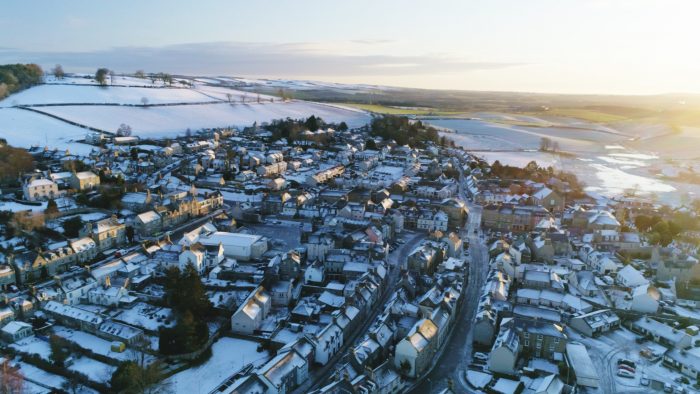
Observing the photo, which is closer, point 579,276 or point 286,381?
point 286,381

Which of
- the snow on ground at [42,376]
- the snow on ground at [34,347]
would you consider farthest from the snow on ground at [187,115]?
the snow on ground at [42,376]

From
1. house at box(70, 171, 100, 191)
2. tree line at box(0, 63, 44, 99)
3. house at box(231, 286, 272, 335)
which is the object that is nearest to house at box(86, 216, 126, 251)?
house at box(70, 171, 100, 191)

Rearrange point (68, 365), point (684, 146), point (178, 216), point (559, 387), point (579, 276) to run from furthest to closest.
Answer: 1. point (684, 146)
2. point (178, 216)
3. point (579, 276)
4. point (68, 365)
5. point (559, 387)

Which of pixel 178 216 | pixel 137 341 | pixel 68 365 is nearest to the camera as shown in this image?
pixel 68 365

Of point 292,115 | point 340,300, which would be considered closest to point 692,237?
point 340,300

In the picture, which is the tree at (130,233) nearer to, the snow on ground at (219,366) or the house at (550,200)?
the snow on ground at (219,366)

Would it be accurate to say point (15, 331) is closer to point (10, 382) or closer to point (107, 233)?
point (10, 382)

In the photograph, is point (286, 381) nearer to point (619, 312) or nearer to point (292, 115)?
point (619, 312)
